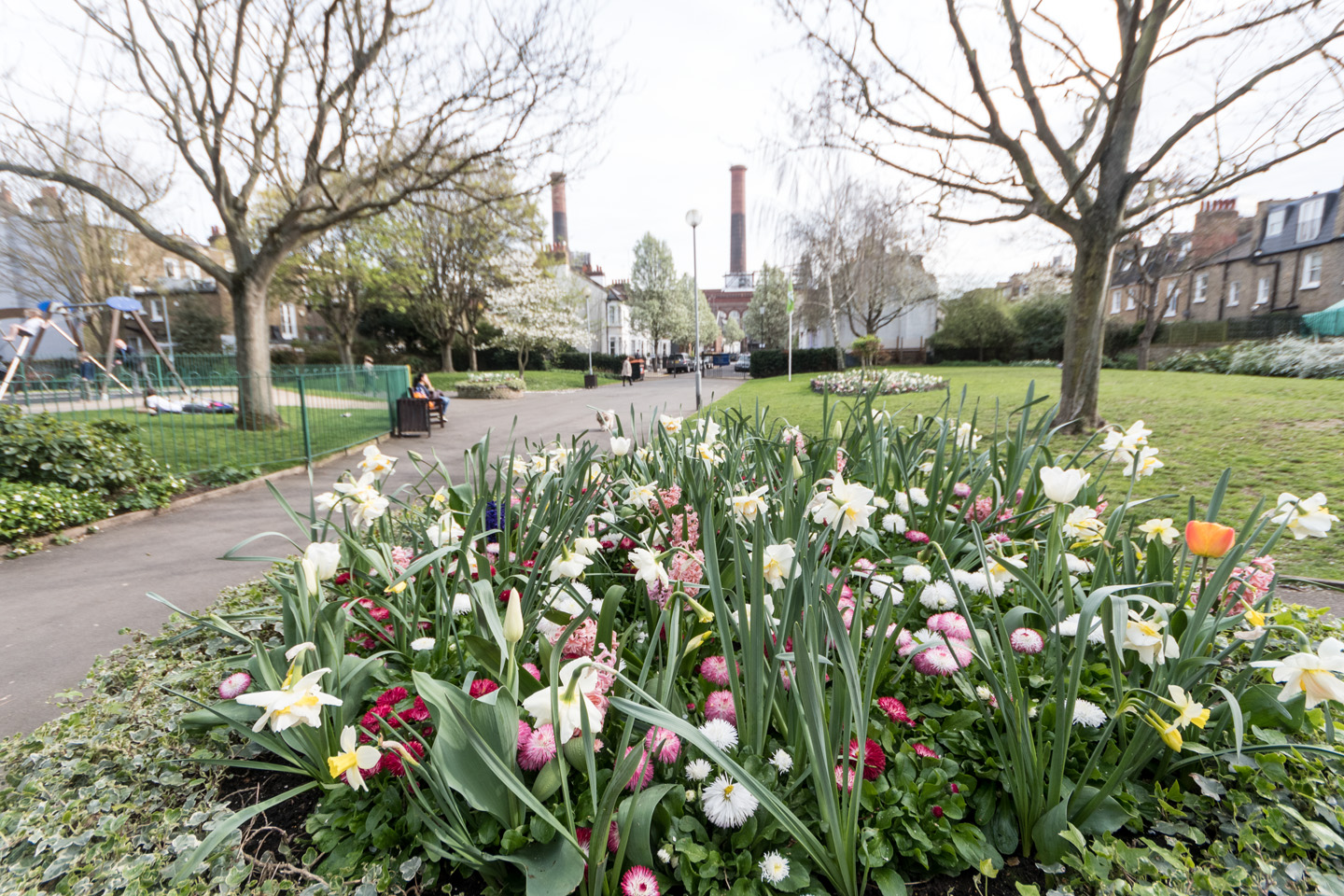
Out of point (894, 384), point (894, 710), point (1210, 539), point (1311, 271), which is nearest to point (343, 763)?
point (894, 710)

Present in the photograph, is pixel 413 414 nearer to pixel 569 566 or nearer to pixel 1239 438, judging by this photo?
pixel 569 566

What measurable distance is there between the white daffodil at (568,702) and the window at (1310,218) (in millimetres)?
39223

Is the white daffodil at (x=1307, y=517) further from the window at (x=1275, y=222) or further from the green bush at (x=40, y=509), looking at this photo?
the window at (x=1275, y=222)

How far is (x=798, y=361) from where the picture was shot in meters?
31.7

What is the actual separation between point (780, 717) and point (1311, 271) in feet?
123

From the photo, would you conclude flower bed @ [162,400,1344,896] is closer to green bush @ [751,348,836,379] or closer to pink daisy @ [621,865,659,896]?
pink daisy @ [621,865,659,896]

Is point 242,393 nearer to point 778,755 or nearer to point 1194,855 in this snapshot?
point 778,755

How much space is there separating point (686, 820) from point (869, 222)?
21.9m

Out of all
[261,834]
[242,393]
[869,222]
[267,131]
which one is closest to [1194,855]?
[261,834]

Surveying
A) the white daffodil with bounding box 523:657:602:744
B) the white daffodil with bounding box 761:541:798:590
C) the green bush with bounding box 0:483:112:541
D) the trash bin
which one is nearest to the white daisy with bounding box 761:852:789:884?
the white daffodil with bounding box 523:657:602:744

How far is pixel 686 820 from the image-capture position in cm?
139

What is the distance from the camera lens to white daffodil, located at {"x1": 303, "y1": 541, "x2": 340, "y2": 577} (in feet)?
5.60

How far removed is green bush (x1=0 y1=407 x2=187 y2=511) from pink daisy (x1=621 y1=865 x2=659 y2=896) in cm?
695

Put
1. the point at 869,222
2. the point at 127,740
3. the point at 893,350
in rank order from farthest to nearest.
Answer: the point at 893,350 < the point at 869,222 < the point at 127,740
